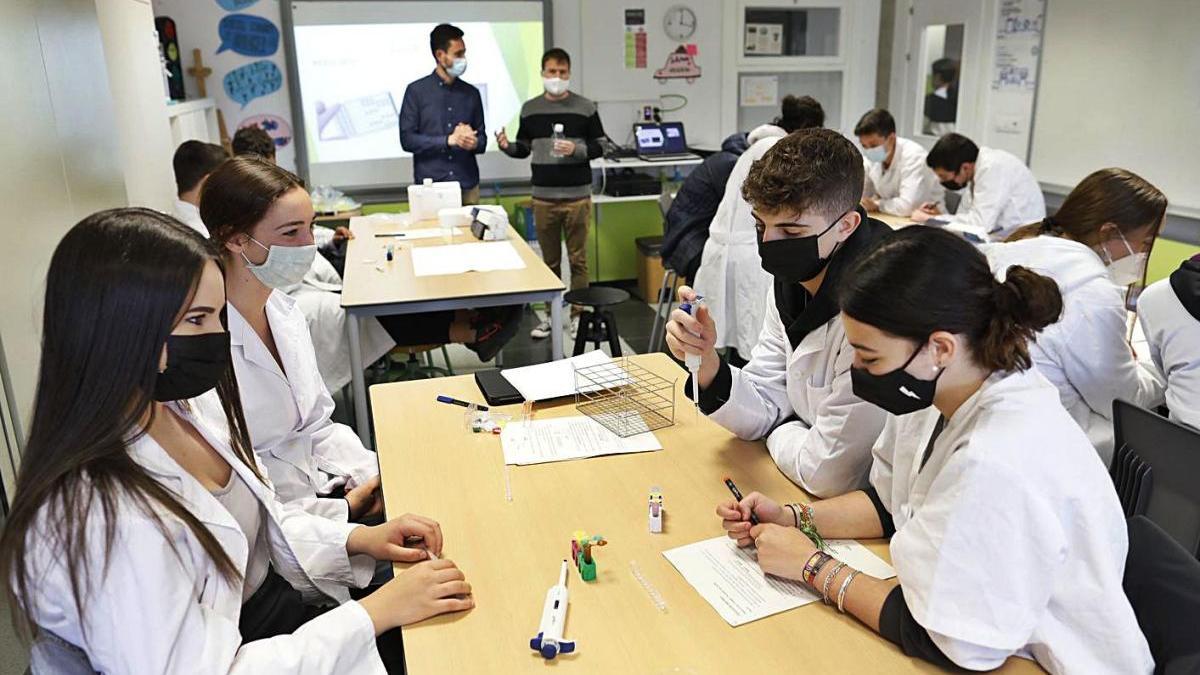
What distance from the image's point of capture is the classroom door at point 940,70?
19.0ft

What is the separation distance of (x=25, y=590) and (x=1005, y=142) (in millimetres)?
5920

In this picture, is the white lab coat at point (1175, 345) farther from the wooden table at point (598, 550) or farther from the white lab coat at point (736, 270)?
the white lab coat at point (736, 270)

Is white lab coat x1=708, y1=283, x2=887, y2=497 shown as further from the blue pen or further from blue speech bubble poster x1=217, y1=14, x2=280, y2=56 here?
blue speech bubble poster x1=217, y1=14, x2=280, y2=56

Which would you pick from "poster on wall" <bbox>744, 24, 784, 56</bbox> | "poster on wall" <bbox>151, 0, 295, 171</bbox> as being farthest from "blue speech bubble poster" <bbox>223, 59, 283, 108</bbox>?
"poster on wall" <bbox>744, 24, 784, 56</bbox>

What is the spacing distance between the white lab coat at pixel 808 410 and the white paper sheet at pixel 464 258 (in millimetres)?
1731

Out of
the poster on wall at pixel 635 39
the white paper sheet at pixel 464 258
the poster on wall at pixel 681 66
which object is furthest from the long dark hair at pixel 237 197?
the poster on wall at pixel 681 66

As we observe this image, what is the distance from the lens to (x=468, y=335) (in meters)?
3.69

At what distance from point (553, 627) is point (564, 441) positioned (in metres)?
0.68

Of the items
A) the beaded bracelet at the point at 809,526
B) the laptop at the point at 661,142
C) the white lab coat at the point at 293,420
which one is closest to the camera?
the beaded bracelet at the point at 809,526

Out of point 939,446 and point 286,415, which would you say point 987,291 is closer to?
point 939,446

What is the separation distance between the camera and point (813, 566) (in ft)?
4.27

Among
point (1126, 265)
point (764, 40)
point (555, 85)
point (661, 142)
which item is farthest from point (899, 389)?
point (764, 40)

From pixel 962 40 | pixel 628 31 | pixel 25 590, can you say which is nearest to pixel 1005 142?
pixel 962 40

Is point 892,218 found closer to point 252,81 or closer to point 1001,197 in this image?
point 1001,197
